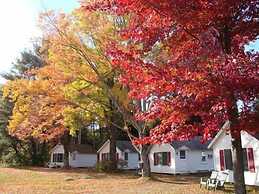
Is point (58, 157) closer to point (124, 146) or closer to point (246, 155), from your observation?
point (124, 146)

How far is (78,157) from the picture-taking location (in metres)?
57.5

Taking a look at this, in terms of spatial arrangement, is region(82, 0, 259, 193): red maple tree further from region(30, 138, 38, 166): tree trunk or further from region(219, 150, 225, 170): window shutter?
region(30, 138, 38, 166): tree trunk

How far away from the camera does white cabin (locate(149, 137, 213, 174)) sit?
125 feet

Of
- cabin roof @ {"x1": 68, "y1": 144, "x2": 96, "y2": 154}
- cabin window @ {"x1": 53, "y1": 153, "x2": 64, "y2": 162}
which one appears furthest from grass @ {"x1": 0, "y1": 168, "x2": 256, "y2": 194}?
cabin window @ {"x1": 53, "y1": 153, "x2": 64, "y2": 162}

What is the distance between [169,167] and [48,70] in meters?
17.2

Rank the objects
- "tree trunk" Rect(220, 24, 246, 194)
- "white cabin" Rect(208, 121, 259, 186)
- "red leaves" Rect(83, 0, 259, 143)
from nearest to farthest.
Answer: "red leaves" Rect(83, 0, 259, 143), "tree trunk" Rect(220, 24, 246, 194), "white cabin" Rect(208, 121, 259, 186)

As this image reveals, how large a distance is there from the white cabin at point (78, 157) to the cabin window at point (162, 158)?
18730 millimetres

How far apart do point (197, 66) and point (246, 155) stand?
1689 cm

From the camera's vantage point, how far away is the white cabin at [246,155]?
2375 centimetres

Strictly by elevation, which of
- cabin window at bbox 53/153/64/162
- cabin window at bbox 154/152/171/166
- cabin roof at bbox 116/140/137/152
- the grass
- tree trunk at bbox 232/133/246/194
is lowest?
the grass

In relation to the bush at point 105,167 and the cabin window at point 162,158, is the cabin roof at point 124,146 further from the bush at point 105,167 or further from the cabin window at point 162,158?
the cabin window at point 162,158

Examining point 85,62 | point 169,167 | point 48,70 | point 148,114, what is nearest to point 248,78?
point 148,114

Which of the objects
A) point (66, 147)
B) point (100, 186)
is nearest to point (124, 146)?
point (66, 147)

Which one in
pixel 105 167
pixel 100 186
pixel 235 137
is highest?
pixel 235 137
